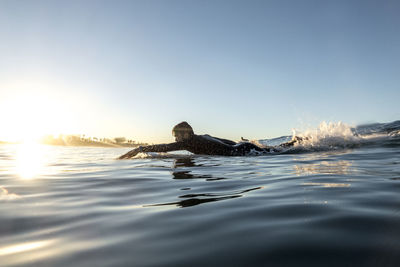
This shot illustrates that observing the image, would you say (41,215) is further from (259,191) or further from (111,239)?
(259,191)

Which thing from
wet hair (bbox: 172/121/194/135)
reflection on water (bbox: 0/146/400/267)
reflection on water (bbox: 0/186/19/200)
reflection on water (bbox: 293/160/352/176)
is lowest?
reflection on water (bbox: 0/146/400/267)

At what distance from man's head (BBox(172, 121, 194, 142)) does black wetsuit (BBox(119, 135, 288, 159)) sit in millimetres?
273

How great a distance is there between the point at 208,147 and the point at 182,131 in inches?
54.9

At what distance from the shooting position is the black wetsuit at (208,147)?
8.87 metres

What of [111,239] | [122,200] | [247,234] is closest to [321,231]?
[247,234]

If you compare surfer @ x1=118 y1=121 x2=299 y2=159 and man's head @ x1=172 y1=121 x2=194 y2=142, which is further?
surfer @ x1=118 y1=121 x2=299 y2=159

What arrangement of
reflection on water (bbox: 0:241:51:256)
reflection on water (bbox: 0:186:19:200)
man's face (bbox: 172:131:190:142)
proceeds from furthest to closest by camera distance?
man's face (bbox: 172:131:190:142), reflection on water (bbox: 0:186:19:200), reflection on water (bbox: 0:241:51:256)

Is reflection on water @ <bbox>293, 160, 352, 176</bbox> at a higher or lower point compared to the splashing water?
lower

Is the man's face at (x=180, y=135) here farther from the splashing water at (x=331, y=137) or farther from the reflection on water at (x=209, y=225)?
the reflection on water at (x=209, y=225)

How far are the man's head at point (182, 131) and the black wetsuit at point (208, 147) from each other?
0.27 m

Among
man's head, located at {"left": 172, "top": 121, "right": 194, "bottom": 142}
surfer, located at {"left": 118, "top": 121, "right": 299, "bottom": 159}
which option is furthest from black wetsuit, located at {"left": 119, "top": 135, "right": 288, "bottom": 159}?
man's head, located at {"left": 172, "top": 121, "right": 194, "bottom": 142}

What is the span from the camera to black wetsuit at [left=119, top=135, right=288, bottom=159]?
349 inches

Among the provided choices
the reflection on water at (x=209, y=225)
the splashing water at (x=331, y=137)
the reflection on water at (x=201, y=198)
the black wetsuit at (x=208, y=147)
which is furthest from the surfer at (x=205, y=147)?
the reflection on water at (x=201, y=198)

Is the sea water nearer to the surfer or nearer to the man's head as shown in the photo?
the man's head
